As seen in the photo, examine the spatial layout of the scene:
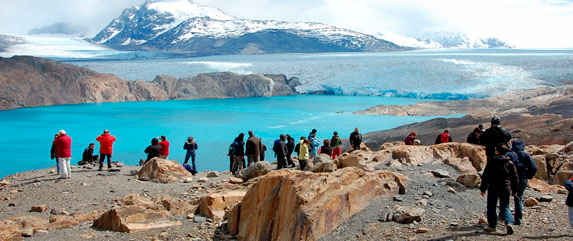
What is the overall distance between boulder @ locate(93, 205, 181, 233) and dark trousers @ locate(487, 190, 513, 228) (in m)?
3.31

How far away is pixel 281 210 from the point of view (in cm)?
529

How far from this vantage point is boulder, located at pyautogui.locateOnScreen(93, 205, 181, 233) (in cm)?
598

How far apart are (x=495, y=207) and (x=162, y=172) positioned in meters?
5.93

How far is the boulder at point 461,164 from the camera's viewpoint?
674 centimetres

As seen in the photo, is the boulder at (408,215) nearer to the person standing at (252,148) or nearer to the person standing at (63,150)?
the person standing at (252,148)

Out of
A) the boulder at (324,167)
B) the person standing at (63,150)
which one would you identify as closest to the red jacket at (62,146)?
the person standing at (63,150)

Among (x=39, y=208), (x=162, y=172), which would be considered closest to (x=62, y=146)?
(x=39, y=208)

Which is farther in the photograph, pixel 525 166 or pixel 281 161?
pixel 281 161

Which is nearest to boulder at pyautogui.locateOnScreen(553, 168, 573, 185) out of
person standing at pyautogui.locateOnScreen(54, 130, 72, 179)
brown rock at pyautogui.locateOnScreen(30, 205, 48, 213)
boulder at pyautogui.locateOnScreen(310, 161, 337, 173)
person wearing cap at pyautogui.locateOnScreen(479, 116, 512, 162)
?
person wearing cap at pyautogui.locateOnScreen(479, 116, 512, 162)

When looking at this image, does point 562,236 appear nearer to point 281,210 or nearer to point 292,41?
point 281,210

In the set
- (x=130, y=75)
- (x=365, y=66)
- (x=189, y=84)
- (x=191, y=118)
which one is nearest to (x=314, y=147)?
(x=191, y=118)

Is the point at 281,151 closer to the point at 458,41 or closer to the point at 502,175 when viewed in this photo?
the point at 502,175

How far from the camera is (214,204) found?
6.44 m

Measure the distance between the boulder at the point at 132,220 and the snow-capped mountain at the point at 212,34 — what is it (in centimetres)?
9899
